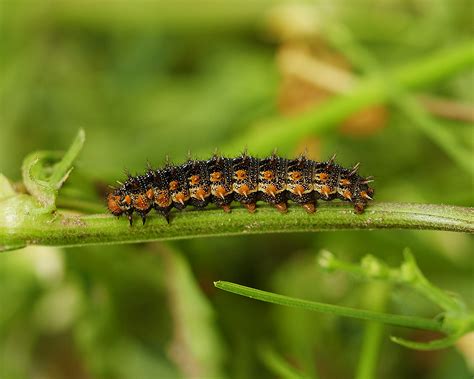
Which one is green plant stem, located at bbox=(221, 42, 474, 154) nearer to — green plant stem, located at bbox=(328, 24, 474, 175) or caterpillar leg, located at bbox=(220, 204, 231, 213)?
green plant stem, located at bbox=(328, 24, 474, 175)

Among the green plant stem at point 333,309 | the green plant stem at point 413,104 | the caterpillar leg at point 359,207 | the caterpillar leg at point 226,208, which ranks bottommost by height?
the green plant stem at point 333,309

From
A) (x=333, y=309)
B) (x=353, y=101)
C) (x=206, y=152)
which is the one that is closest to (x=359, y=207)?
(x=333, y=309)

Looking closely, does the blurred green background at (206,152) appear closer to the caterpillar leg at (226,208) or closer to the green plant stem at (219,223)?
the green plant stem at (219,223)

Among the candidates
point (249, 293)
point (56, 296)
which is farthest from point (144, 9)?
point (249, 293)

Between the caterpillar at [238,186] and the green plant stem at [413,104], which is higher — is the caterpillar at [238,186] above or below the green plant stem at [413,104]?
below

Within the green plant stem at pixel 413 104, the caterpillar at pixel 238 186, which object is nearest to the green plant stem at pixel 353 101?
the green plant stem at pixel 413 104

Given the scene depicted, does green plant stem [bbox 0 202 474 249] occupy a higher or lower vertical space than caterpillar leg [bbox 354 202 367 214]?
lower

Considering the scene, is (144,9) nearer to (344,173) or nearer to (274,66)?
(274,66)

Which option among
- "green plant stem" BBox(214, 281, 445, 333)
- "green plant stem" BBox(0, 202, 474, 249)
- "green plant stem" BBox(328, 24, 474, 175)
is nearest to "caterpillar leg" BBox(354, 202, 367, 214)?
"green plant stem" BBox(0, 202, 474, 249)
